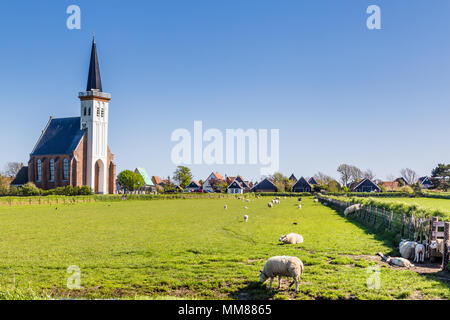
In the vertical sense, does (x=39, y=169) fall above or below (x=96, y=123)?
below

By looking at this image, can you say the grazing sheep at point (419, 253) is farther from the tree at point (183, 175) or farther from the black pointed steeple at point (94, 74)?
the tree at point (183, 175)

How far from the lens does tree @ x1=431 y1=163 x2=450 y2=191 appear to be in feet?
355

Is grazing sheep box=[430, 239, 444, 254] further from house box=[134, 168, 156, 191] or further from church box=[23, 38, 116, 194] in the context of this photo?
house box=[134, 168, 156, 191]

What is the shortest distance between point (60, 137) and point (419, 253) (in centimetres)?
10535

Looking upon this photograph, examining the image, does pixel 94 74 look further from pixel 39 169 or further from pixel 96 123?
pixel 39 169

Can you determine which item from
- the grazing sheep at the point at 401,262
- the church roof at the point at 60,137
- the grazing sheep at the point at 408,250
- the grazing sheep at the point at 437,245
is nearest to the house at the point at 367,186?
the church roof at the point at 60,137

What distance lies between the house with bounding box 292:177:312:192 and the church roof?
208 feet

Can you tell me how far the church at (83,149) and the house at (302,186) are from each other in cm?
5390

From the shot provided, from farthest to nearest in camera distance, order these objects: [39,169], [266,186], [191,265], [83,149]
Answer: [266,186] < [39,169] < [83,149] < [191,265]

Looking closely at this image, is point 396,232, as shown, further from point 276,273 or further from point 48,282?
point 48,282

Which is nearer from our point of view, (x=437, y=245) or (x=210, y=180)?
(x=437, y=245)

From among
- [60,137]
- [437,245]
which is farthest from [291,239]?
[60,137]

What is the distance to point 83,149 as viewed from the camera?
101 meters

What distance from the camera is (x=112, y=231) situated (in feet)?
78.2
